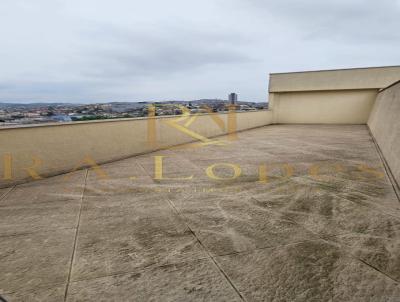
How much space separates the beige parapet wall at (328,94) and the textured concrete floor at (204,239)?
12.3 metres

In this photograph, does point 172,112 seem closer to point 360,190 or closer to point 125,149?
point 125,149

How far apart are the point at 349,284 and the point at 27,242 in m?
3.04

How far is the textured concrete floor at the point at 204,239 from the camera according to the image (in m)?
1.80

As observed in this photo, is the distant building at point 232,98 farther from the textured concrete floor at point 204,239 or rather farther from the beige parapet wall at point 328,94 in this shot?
the textured concrete floor at point 204,239

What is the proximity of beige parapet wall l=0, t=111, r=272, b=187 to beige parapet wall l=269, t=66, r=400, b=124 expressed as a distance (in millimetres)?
10461

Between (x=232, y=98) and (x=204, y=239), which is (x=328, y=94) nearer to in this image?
(x=232, y=98)

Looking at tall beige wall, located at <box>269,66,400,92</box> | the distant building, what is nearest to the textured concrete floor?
the distant building

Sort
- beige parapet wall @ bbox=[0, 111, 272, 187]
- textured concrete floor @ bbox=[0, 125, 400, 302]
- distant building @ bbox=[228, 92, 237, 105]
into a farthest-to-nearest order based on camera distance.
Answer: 1. distant building @ bbox=[228, 92, 237, 105]
2. beige parapet wall @ bbox=[0, 111, 272, 187]
3. textured concrete floor @ bbox=[0, 125, 400, 302]

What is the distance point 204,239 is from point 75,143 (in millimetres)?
4458

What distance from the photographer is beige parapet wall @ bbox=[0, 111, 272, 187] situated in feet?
15.2

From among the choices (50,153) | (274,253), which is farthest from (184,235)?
(50,153)

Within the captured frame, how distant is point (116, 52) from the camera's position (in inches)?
676

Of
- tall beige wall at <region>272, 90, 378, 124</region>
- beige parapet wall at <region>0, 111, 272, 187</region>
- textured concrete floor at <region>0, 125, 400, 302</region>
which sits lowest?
textured concrete floor at <region>0, 125, 400, 302</region>

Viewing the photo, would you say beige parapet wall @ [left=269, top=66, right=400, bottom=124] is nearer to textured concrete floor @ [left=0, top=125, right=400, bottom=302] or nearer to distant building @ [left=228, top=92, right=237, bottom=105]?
distant building @ [left=228, top=92, right=237, bottom=105]
